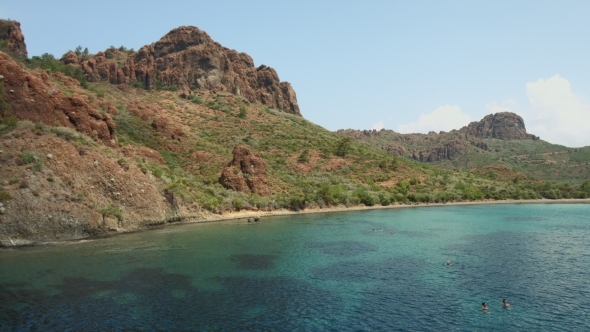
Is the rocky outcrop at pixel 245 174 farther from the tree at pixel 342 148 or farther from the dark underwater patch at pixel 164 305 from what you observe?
the dark underwater patch at pixel 164 305

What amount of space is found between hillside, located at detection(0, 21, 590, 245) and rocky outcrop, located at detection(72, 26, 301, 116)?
1.36 ft

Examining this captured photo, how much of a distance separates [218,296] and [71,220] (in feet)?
85.3

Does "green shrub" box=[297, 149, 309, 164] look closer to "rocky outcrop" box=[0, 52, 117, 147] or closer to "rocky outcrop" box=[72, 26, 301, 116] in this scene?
"rocky outcrop" box=[72, 26, 301, 116]

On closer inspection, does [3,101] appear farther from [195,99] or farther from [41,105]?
[195,99]

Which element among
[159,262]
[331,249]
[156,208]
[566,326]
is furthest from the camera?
[156,208]

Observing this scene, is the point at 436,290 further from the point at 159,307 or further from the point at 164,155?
the point at 164,155

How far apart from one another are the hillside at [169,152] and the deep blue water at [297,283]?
6138 mm

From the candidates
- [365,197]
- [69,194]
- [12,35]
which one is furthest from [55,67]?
[365,197]

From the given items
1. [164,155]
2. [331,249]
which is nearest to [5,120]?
[164,155]

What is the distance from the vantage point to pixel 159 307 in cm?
2500

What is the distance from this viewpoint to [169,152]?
86500 millimetres

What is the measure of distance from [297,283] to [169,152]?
207 feet

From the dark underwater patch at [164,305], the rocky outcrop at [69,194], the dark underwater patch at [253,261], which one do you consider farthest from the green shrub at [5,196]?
the dark underwater patch at [253,261]

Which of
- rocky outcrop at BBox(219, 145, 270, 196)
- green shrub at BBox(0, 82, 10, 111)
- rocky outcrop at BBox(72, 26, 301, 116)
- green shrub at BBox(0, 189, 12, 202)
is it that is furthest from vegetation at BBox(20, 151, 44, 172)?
rocky outcrop at BBox(72, 26, 301, 116)
